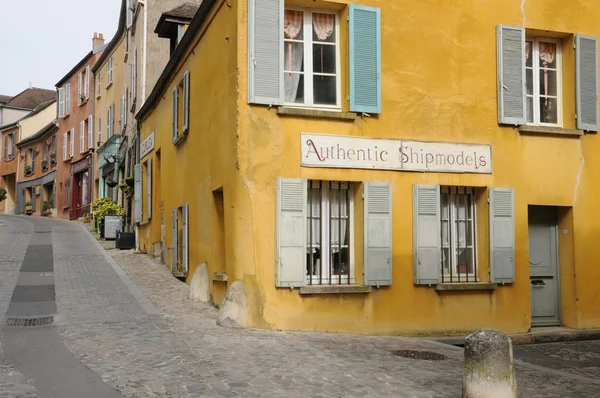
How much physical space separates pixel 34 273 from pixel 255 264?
270 inches

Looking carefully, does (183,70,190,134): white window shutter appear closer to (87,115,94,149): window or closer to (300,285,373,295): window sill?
(300,285,373,295): window sill

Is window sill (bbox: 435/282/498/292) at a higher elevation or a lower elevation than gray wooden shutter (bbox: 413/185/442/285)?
lower

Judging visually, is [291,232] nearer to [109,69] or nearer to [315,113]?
[315,113]

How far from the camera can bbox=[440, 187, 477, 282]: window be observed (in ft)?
37.2

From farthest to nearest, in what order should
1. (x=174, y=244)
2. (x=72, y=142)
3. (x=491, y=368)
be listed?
1. (x=72, y=142)
2. (x=174, y=244)
3. (x=491, y=368)

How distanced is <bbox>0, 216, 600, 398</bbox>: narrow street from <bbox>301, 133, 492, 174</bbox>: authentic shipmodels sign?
2.70 m

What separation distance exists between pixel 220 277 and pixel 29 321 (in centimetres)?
294

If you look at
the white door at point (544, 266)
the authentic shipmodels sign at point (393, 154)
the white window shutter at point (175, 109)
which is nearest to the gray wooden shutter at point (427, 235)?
the authentic shipmodels sign at point (393, 154)

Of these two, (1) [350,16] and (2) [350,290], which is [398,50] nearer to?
(1) [350,16]

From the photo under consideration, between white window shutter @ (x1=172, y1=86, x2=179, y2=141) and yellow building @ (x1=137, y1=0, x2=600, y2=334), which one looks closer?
yellow building @ (x1=137, y1=0, x2=600, y2=334)

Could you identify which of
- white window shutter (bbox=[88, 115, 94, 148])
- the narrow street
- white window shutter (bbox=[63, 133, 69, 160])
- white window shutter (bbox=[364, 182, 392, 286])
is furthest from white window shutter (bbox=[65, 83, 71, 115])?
white window shutter (bbox=[364, 182, 392, 286])

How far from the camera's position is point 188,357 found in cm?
761

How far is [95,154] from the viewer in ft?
111

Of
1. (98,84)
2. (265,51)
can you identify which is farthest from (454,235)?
(98,84)
